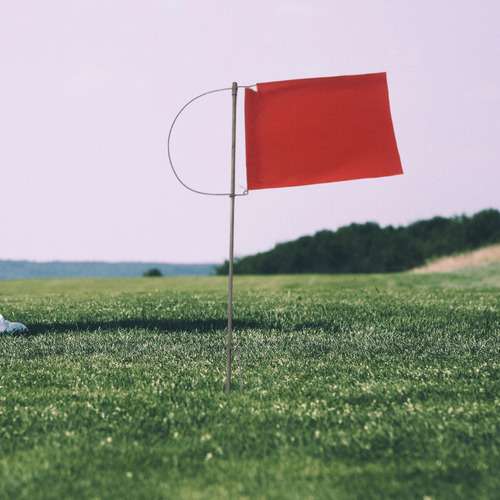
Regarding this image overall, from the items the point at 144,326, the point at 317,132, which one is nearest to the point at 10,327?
the point at 144,326

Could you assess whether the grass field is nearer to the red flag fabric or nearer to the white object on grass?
the white object on grass

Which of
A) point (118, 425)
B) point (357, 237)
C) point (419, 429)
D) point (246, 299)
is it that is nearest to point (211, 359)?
point (118, 425)

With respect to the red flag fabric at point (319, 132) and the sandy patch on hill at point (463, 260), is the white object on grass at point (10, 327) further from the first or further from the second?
the sandy patch on hill at point (463, 260)

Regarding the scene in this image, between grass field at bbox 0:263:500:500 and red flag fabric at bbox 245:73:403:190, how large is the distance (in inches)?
115

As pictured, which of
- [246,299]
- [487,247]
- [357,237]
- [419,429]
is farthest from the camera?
[357,237]

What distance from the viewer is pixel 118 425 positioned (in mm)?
7195

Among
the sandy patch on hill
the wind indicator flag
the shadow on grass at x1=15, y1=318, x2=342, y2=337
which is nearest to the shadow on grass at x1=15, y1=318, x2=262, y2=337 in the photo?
the shadow on grass at x1=15, y1=318, x2=342, y2=337

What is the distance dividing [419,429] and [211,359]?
16.6ft

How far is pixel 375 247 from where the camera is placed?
4872 centimetres

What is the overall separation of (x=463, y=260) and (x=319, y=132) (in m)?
36.7

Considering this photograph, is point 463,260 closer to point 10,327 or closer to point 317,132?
point 10,327

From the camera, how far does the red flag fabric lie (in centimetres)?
788

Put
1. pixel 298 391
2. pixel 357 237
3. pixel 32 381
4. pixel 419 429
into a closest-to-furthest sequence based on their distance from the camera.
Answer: pixel 419 429 < pixel 298 391 < pixel 32 381 < pixel 357 237

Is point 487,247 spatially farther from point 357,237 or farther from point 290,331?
point 290,331
